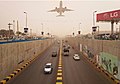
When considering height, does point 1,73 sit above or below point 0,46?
below

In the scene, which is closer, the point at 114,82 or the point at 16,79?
the point at 114,82

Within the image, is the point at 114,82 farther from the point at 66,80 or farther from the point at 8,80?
the point at 8,80

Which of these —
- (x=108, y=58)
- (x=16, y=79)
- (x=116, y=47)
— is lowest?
(x=16, y=79)

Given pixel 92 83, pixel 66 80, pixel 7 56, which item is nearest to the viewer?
pixel 92 83

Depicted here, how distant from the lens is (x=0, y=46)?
29.8 meters

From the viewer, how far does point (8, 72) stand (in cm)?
3412

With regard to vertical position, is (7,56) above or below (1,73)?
above

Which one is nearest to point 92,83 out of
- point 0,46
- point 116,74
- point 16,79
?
point 116,74

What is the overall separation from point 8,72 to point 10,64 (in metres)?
1.76

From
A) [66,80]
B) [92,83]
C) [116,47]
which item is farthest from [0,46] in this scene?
[116,47]

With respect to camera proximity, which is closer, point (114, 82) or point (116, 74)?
point (114, 82)

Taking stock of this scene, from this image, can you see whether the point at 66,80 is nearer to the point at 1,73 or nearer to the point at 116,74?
the point at 116,74

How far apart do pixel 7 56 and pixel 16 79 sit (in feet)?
15.8

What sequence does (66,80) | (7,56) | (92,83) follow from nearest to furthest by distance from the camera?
(92,83), (66,80), (7,56)
